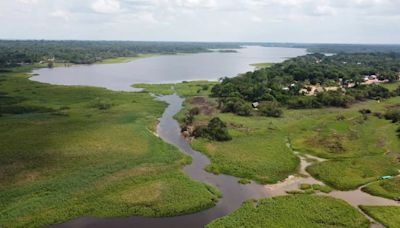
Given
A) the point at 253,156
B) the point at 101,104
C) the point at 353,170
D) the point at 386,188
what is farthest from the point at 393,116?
the point at 101,104

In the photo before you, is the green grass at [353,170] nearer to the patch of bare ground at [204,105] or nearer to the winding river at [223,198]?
the winding river at [223,198]

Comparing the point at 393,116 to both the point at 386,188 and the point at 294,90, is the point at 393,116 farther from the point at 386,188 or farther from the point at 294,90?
the point at 386,188

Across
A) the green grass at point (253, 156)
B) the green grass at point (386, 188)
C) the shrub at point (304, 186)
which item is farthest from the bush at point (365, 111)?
the shrub at point (304, 186)

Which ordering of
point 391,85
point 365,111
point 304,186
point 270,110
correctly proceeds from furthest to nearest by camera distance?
point 391,85
point 365,111
point 270,110
point 304,186

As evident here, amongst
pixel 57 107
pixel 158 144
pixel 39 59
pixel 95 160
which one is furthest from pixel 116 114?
pixel 39 59

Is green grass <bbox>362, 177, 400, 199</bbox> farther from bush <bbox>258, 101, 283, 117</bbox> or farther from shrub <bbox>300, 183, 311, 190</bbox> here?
bush <bbox>258, 101, 283, 117</bbox>

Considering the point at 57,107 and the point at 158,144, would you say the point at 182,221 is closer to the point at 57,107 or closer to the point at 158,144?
the point at 158,144
